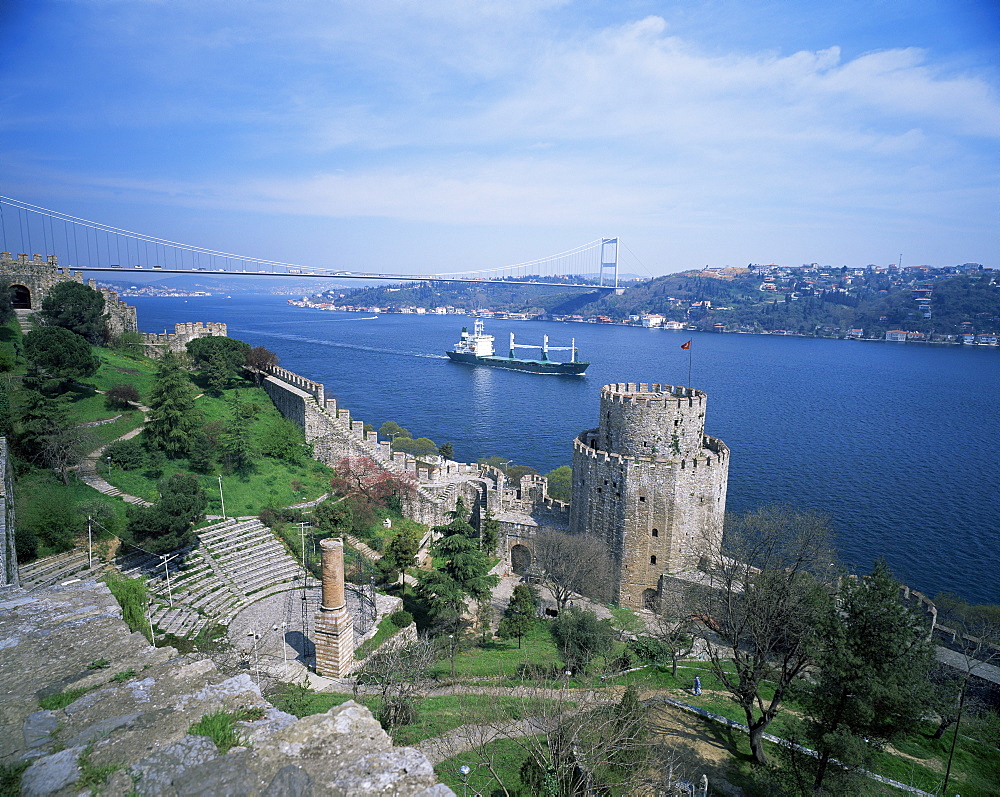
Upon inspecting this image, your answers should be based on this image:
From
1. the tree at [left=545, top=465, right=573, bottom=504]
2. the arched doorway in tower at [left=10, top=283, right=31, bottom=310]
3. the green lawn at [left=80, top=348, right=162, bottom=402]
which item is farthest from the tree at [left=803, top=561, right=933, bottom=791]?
the arched doorway in tower at [left=10, top=283, right=31, bottom=310]

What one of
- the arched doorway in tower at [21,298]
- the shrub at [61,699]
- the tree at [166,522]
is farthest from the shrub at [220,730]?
the arched doorway in tower at [21,298]

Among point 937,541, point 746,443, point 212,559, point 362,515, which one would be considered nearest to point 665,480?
point 362,515

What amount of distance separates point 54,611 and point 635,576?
1814cm

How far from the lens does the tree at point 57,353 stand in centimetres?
2332

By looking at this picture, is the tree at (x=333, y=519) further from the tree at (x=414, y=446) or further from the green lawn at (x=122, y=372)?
the tree at (x=414, y=446)

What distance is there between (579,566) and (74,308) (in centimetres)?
2872

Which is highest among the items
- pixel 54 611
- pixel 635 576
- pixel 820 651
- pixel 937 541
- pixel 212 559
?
pixel 54 611

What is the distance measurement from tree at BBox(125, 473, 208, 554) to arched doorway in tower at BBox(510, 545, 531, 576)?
1222cm

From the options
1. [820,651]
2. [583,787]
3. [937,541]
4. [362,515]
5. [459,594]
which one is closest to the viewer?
[583,787]

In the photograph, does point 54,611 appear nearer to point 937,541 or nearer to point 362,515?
point 362,515

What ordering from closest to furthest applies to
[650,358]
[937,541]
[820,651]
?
[820,651]
[937,541]
[650,358]

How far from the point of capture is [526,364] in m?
88.2

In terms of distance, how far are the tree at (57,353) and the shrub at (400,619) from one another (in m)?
18.3

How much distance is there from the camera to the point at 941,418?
6062cm
